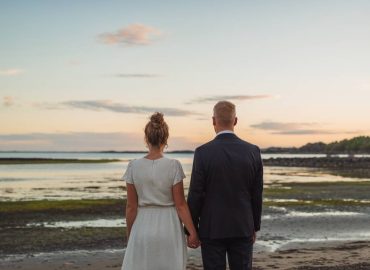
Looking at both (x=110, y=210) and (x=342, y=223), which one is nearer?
(x=342, y=223)

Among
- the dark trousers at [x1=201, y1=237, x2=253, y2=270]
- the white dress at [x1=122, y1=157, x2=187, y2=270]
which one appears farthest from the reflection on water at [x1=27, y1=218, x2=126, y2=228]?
the white dress at [x1=122, y1=157, x2=187, y2=270]

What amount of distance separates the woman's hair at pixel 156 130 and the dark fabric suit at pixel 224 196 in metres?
0.45

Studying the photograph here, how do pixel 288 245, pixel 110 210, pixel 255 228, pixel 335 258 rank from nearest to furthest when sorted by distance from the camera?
pixel 255 228 → pixel 335 258 → pixel 288 245 → pixel 110 210

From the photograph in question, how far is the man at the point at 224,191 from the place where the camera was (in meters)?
6.15

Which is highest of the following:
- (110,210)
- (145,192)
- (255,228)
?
(145,192)

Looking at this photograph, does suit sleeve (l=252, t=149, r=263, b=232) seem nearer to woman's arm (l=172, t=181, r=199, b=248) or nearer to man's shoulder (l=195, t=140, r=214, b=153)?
man's shoulder (l=195, t=140, r=214, b=153)

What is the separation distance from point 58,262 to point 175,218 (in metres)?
9.25

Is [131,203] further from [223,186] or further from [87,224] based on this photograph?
[87,224]

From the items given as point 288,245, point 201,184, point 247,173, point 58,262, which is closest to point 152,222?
point 201,184

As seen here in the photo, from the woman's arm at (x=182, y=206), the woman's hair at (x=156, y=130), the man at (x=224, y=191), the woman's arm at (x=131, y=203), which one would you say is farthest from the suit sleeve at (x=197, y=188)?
the woman's arm at (x=131, y=203)

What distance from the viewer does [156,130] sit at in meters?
5.94

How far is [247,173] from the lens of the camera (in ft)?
20.4

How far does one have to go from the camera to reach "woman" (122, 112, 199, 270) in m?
5.96

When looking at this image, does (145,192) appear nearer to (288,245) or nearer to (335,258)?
(335,258)
